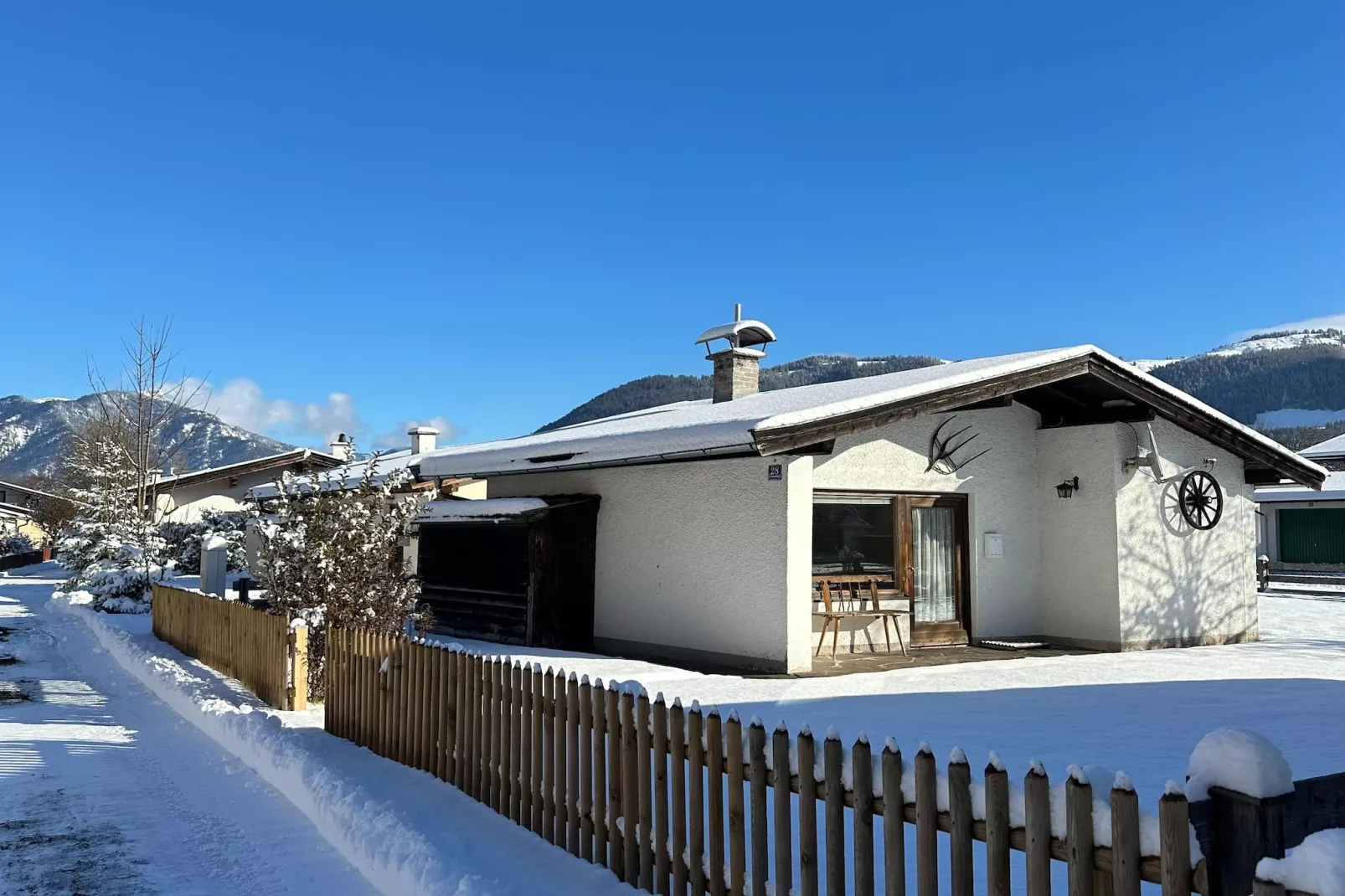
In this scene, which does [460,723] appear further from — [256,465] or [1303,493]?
[1303,493]

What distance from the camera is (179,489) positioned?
110 feet

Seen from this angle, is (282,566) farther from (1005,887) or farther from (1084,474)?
(1084,474)

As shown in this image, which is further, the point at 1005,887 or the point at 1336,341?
the point at 1336,341

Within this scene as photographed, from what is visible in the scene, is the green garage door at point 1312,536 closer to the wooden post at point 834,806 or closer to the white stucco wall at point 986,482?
the white stucco wall at point 986,482

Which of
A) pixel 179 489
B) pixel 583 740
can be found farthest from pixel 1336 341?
pixel 583 740

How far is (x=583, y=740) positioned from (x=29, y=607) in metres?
23.3

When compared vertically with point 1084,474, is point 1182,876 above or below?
below

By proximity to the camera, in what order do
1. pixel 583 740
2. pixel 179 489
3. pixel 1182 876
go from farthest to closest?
pixel 179 489 → pixel 583 740 → pixel 1182 876

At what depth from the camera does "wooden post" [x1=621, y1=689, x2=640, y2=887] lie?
14.4ft

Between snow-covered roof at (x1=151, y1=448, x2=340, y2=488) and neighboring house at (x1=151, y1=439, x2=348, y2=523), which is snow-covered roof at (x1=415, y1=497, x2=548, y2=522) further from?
snow-covered roof at (x1=151, y1=448, x2=340, y2=488)

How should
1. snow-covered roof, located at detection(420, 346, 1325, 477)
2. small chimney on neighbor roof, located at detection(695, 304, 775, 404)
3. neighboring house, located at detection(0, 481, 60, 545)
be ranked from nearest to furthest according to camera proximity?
Result: snow-covered roof, located at detection(420, 346, 1325, 477), small chimney on neighbor roof, located at detection(695, 304, 775, 404), neighboring house, located at detection(0, 481, 60, 545)

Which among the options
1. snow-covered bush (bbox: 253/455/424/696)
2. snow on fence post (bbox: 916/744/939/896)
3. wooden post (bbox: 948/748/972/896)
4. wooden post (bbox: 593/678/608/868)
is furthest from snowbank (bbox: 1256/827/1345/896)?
snow-covered bush (bbox: 253/455/424/696)

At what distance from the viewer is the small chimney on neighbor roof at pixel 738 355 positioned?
1678cm

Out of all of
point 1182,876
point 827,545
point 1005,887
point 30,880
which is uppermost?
point 827,545
